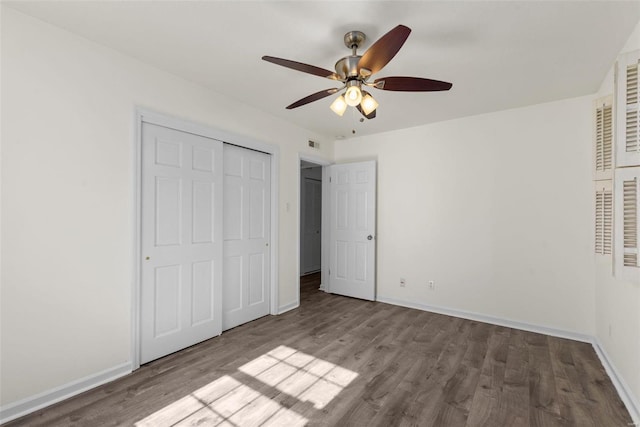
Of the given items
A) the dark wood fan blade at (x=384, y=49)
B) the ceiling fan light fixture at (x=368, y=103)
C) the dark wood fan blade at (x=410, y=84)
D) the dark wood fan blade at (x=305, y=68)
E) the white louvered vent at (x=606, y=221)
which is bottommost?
the white louvered vent at (x=606, y=221)

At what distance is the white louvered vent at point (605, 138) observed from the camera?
231 centimetres

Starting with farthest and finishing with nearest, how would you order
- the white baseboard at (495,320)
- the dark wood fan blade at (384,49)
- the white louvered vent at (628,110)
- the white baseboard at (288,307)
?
1. the white baseboard at (288,307)
2. the white baseboard at (495,320)
3. the white louvered vent at (628,110)
4. the dark wood fan blade at (384,49)

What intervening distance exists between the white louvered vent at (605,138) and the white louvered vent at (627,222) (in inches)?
22.9

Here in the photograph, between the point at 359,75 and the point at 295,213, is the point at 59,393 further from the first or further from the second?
the point at 359,75

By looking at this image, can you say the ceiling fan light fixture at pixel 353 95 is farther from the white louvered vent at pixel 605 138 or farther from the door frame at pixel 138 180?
the white louvered vent at pixel 605 138

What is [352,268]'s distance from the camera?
478 cm

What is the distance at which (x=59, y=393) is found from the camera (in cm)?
209

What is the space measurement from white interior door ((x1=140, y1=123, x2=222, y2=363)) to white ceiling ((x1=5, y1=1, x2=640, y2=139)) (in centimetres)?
75

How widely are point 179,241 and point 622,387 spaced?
385cm

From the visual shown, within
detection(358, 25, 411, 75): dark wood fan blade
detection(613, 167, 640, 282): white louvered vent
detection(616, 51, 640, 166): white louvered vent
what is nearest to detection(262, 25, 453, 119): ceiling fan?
detection(358, 25, 411, 75): dark wood fan blade

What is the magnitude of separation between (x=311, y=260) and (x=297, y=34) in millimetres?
5205

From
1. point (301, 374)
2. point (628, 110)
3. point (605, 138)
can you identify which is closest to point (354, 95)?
point (628, 110)

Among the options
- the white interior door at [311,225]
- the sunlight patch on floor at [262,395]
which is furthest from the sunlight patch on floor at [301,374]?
the white interior door at [311,225]

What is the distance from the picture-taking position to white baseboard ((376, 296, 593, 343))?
3.18 meters
